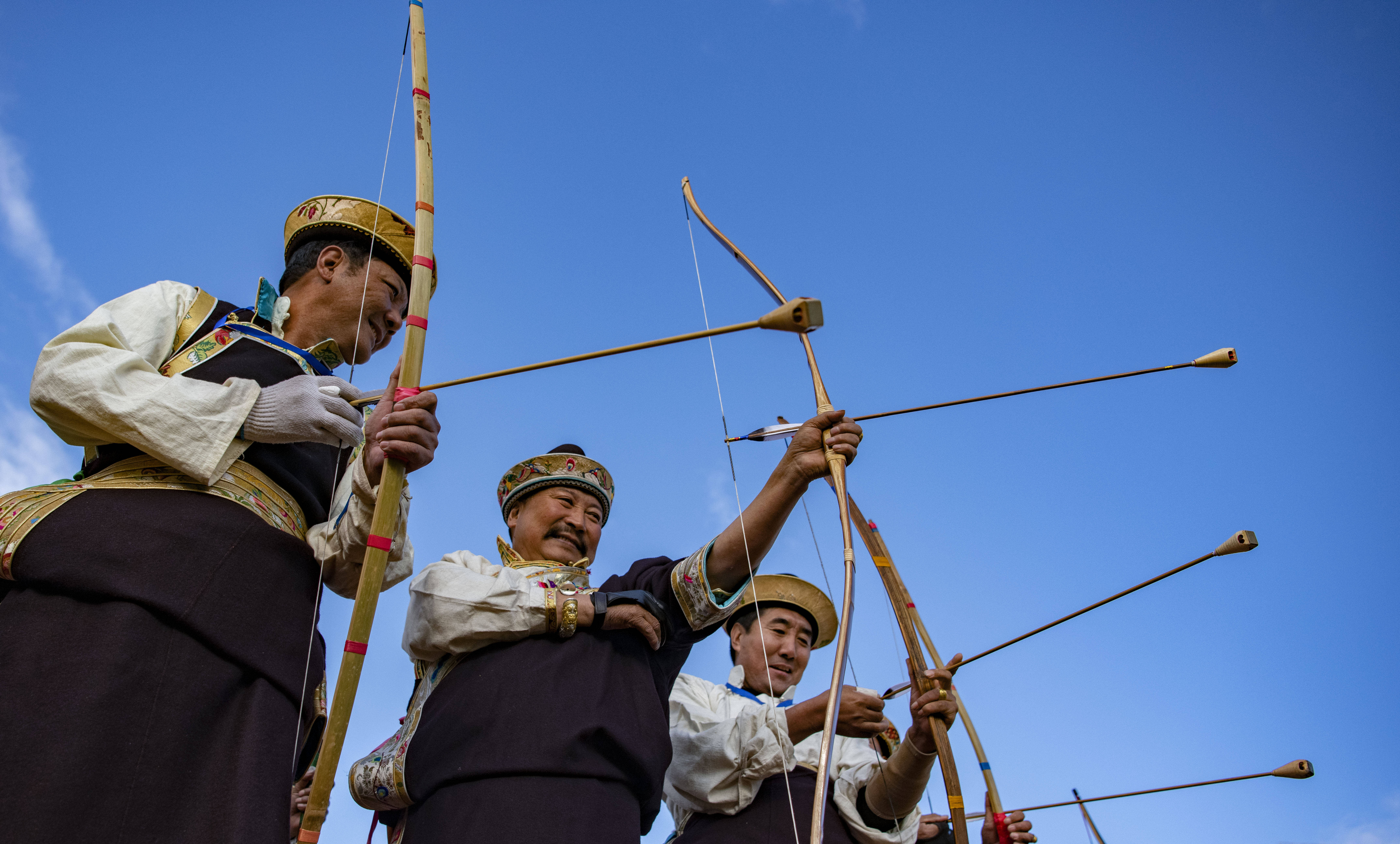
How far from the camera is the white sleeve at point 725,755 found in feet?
9.41

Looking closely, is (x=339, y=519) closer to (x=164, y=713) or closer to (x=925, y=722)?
(x=164, y=713)

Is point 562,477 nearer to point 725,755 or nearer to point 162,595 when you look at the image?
point 725,755

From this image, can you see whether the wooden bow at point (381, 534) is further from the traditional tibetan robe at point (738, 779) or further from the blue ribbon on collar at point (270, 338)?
the traditional tibetan robe at point (738, 779)

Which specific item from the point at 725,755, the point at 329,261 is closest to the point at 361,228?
the point at 329,261

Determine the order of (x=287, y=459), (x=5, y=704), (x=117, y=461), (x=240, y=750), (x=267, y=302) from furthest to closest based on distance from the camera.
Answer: (x=267, y=302), (x=287, y=459), (x=117, y=461), (x=240, y=750), (x=5, y=704)

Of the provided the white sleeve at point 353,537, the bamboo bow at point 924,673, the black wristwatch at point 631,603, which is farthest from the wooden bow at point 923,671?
the white sleeve at point 353,537

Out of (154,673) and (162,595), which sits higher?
(162,595)

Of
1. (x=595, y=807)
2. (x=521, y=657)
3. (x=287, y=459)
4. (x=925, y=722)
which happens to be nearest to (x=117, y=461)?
(x=287, y=459)

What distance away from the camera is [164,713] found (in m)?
1.70

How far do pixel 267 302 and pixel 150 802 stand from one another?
1.16 metres

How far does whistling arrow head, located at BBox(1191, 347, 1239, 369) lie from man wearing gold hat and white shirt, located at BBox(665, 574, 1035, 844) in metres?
1.18

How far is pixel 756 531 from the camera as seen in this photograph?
2506mm

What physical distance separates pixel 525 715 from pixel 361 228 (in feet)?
4.10

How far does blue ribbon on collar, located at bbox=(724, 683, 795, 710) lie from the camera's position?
11.4 feet
